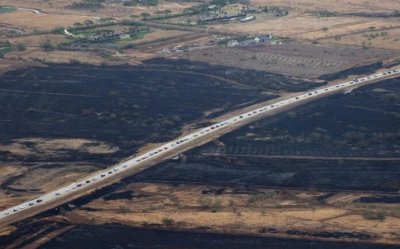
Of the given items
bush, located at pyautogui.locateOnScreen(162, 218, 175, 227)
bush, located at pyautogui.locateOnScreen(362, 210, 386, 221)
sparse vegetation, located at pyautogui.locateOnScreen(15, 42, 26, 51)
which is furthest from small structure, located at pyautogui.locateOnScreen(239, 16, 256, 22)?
bush, located at pyautogui.locateOnScreen(162, 218, 175, 227)

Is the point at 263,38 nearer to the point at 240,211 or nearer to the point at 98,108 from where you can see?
the point at 98,108

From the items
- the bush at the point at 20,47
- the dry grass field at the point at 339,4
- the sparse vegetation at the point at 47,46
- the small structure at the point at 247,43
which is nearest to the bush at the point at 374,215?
the small structure at the point at 247,43

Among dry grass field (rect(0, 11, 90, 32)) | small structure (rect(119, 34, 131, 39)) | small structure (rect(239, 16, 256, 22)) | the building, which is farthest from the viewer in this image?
small structure (rect(239, 16, 256, 22))

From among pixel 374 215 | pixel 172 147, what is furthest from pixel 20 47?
pixel 374 215

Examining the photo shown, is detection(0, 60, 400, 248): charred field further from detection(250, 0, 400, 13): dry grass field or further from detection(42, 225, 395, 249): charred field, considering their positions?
detection(250, 0, 400, 13): dry grass field

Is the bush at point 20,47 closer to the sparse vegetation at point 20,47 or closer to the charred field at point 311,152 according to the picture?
the sparse vegetation at point 20,47

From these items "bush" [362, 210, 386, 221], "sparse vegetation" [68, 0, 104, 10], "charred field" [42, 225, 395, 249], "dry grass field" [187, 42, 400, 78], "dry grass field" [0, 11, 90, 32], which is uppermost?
"sparse vegetation" [68, 0, 104, 10]

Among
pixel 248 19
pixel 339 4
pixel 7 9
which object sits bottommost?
pixel 248 19
